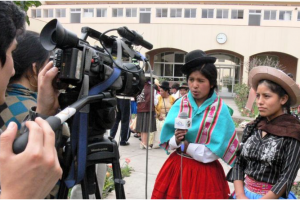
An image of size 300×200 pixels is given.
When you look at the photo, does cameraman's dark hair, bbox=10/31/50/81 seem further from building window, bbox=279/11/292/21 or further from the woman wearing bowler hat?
building window, bbox=279/11/292/21

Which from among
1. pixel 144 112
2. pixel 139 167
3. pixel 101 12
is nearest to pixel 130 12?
pixel 101 12

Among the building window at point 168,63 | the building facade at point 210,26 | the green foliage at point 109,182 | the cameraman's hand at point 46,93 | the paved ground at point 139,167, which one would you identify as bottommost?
the paved ground at point 139,167

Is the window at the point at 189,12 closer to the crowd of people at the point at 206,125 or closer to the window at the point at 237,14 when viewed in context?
the window at the point at 237,14

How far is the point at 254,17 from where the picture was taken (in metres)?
20.6

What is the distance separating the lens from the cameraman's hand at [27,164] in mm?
583

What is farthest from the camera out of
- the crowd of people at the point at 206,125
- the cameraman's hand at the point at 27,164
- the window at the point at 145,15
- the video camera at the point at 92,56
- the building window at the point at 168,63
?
the building window at the point at 168,63

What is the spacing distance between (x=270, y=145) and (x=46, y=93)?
4.41 feet

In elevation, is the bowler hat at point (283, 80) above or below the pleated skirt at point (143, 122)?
above

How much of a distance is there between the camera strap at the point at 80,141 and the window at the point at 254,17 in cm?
2156

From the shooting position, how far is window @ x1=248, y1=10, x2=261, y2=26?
20.3 m

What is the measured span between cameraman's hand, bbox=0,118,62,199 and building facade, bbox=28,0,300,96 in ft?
59.9

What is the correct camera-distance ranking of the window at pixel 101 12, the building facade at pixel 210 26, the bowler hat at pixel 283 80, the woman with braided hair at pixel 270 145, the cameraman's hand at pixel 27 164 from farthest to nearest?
1. the window at pixel 101 12
2. the building facade at pixel 210 26
3. the bowler hat at pixel 283 80
4. the woman with braided hair at pixel 270 145
5. the cameraman's hand at pixel 27 164

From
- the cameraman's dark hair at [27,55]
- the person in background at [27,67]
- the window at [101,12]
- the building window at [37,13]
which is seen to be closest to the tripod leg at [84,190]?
the person in background at [27,67]

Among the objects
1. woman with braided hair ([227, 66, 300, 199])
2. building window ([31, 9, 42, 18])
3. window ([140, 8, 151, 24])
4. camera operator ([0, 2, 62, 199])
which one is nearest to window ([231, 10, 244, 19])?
window ([140, 8, 151, 24])
